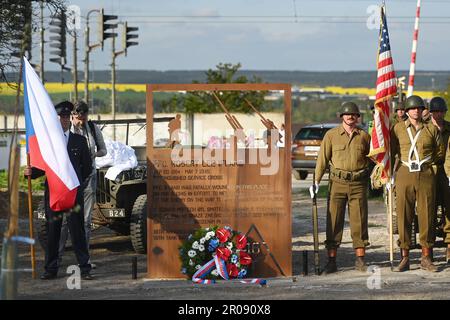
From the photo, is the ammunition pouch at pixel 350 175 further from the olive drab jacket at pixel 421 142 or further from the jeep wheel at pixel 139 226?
the jeep wheel at pixel 139 226

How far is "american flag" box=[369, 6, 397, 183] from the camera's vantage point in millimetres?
13938

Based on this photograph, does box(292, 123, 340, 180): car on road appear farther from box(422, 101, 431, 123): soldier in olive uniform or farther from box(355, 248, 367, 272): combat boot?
box(355, 248, 367, 272): combat boot

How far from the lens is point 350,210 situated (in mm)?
13930

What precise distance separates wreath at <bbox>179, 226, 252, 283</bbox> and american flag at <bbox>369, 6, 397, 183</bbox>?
2001 mm

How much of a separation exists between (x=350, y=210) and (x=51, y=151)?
3.54 m

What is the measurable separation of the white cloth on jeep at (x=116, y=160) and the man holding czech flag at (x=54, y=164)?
2.90 m

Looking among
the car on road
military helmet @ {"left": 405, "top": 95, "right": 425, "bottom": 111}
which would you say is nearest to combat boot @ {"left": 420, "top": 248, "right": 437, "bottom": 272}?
military helmet @ {"left": 405, "top": 95, "right": 425, "bottom": 111}

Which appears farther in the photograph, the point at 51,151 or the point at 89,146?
the point at 89,146

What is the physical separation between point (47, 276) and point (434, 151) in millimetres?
4638

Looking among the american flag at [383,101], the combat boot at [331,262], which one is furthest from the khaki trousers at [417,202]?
the combat boot at [331,262]

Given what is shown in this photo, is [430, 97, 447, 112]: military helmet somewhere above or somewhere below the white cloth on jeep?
above

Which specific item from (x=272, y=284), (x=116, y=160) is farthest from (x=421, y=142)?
(x=116, y=160)

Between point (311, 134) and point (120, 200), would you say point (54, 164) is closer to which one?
point (120, 200)

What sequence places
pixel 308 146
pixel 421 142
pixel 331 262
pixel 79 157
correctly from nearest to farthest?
pixel 79 157
pixel 331 262
pixel 421 142
pixel 308 146
